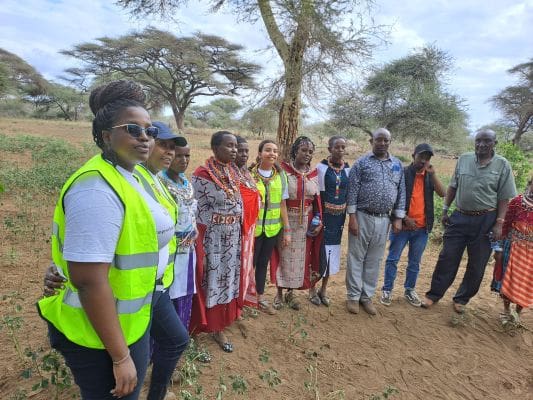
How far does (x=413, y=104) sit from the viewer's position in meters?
18.5

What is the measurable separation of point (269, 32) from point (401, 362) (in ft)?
16.0

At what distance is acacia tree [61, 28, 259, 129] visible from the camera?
20.4 metres

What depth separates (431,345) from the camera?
343 cm

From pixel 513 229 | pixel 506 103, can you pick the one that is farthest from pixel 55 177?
pixel 506 103

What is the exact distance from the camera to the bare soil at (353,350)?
2701 mm

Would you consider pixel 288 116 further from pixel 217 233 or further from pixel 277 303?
pixel 217 233

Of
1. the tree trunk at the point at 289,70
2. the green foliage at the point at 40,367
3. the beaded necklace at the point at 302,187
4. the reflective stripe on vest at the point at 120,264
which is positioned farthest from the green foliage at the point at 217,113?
the reflective stripe on vest at the point at 120,264

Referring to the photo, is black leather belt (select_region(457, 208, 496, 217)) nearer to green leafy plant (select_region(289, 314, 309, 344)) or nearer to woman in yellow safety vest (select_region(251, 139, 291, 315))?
woman in yellow safety vest (select_region(251, 139, 291, 315))

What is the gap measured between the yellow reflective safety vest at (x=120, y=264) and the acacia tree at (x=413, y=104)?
1765 centimetres

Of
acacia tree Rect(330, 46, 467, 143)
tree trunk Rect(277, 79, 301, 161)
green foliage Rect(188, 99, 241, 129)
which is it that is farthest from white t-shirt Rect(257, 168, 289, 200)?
green foliage Rect(188, 99, 241, 129)

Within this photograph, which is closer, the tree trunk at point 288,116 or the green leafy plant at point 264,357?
the green leafy plant at point 264,357

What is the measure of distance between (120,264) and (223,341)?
1.96 meters

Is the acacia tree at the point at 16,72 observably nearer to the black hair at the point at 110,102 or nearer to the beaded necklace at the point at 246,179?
the beaded necklace at the point at 246,179

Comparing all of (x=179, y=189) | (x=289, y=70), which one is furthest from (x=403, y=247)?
(x=289, y=70)
